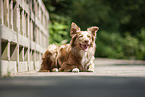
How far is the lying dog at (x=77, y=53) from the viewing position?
22.7 ft

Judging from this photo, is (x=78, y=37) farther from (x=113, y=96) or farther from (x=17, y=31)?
(x=113, y=96)

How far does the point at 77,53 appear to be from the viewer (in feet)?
23.2

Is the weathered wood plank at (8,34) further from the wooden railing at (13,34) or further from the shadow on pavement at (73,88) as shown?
the shadow on pavement at (73,88)

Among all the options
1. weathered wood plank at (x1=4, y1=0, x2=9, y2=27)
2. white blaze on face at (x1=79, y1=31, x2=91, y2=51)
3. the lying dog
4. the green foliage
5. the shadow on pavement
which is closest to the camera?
the shadow on pavement

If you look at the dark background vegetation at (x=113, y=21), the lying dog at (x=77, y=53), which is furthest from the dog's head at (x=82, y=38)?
the dark background vegetation at (x=113, y=21)

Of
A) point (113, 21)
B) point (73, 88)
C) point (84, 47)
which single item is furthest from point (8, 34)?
point (113, 21)

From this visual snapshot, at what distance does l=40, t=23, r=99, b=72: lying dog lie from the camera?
273 inches

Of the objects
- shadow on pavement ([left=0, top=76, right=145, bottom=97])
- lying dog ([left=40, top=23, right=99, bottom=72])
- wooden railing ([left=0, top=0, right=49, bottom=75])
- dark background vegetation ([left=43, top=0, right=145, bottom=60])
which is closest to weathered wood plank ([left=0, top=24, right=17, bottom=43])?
wooden railing ([left=0, top=0, right=49, bottom=75])

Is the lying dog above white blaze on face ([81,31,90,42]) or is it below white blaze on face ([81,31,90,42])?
below

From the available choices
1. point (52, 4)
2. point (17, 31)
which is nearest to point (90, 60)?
point (17, 31)

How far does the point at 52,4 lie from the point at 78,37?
47.7 ft

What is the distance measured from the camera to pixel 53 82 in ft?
12.6

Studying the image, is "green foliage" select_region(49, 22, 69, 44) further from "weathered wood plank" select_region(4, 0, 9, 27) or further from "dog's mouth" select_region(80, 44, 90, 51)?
"weathered wood plank" select_region(4, 0, 9, 27)

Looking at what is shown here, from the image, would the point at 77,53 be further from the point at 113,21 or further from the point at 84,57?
the point at 113,21
